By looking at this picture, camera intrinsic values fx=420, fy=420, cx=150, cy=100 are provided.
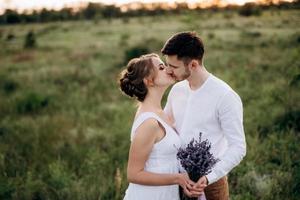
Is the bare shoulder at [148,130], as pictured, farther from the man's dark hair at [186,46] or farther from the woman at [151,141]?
the man's dark hair at [186,46]

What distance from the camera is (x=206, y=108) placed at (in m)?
3.29

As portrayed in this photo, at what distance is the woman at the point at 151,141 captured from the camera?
3049 millimetres

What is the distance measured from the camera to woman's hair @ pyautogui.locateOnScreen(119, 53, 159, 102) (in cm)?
333

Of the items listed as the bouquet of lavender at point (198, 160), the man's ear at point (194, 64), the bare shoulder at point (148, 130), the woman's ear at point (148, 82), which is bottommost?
the bouquet of lavender at point (198, 160)

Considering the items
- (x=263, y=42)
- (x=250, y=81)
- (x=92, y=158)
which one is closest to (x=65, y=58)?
(x=263, y=42)

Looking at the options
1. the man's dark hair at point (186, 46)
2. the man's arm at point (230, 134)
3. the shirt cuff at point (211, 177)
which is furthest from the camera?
the man's dark hair at point (186, 46)

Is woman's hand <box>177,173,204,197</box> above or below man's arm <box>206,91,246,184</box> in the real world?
below

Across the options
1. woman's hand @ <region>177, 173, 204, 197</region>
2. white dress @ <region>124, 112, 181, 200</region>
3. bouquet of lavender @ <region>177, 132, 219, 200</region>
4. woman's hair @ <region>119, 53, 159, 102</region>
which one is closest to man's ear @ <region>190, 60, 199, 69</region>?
woman's hair @ <region>119, 53, 159, 102</region>

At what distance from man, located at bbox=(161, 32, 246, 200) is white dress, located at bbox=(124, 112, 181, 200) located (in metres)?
0.18

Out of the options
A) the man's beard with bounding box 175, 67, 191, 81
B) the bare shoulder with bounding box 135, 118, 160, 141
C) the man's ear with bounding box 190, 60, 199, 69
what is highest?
the man's ear with bounding box 190, 60, 199, 69

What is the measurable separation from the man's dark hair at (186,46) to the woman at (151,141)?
0.17 metres

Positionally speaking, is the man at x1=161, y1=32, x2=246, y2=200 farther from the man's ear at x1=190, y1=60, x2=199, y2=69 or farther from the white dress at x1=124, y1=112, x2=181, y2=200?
the white dress at x1=124, y1=112, x2=181, y2=200

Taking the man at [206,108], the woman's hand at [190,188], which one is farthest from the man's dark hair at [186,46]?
the woman's hand at [190,188]

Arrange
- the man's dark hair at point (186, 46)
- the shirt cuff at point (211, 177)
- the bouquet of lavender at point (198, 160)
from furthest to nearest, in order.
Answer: the man's dark hair at point (186, 46), the shirt cuff at point (211, 177), the bouquet of lavender at point (198, 160)
